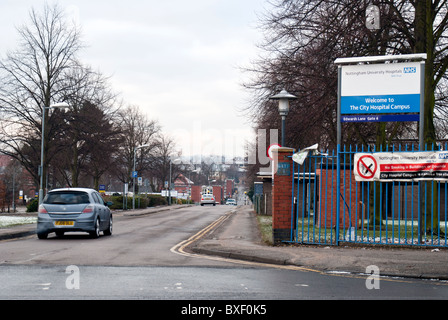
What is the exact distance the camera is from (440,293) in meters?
8.65

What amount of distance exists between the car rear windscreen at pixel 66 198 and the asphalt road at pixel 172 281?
524 cm

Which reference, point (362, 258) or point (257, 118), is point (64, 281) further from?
point (257, 118)

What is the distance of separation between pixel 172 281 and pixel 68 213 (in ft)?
33.5

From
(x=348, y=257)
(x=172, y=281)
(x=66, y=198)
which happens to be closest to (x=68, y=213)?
(x=66, y=198)

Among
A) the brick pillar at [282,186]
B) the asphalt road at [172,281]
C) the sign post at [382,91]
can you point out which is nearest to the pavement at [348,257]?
the asphalt road at [172,281]

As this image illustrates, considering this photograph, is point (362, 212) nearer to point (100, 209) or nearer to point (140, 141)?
point (100, 209)

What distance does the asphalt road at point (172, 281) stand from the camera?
311 inches

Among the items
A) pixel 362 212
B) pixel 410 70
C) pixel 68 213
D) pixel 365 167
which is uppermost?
pixel 410 70

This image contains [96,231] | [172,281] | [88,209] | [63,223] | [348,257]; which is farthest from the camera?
[96,231]

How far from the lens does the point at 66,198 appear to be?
18906 millimetres

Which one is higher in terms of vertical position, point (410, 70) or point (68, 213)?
point (410, 70)

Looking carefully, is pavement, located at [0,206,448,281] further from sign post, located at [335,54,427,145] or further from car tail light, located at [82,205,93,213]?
car tail light, located at [82,205,93,213]

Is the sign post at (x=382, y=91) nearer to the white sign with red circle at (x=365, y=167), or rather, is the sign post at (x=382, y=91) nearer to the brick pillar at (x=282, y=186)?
the white sign with red circle at (x=365, y=167)
